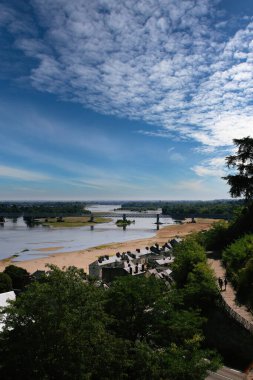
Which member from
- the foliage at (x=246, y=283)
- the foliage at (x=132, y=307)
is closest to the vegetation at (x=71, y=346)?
the foliage at (x=132, y=307)

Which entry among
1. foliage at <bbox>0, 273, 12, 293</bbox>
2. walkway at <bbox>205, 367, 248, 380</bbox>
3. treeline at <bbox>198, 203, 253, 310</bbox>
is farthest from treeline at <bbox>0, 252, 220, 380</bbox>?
foliage at <bbox>0, 273, 12, 293</bbox>

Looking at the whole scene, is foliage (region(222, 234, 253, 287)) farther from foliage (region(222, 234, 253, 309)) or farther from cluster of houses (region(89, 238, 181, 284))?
cluster of houses (region(89, 238, 181, 284))

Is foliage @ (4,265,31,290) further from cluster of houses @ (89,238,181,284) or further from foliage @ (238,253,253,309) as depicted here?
foliage @ (238,253,253,309)

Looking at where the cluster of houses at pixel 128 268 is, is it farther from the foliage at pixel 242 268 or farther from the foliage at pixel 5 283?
the foliage at pixel 242 268

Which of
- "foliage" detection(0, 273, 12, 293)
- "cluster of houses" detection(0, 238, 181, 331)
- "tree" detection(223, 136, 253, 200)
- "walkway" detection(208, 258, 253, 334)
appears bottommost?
"foliage" detection(0, 273, 12, 293)

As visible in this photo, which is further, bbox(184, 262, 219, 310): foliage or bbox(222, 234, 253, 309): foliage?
bbox(184, 262, 219, 310): foliage

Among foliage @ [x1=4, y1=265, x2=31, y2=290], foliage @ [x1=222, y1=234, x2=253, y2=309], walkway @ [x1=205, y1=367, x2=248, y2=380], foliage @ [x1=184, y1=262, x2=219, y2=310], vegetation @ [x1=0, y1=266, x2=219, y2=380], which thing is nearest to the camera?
vegetation @ [x1=0, y1=266, x2=219, y2=380]

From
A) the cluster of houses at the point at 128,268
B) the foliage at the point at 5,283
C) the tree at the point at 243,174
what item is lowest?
the foliage at the point at 5,283

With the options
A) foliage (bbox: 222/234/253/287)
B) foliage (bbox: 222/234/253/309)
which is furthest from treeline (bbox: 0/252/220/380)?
foliage (bbox: 222/234/253/287)

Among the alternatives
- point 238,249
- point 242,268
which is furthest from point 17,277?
point 242,268

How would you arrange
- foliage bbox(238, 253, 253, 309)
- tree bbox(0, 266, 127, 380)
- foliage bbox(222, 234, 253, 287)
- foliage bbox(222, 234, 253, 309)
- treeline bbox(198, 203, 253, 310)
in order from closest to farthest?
tree bbox(0, 266, 127, 380)
foliage bbox(238, 253, 253, 309)
foliage bbox(222, 234, 253, 309)
treeline bbox(198, 203, 253, 310)
foliage bbox(222, 234, 253, 287)

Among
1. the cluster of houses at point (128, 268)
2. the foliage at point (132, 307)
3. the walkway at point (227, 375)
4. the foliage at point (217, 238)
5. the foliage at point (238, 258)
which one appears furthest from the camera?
the foliage at point (217, 238)

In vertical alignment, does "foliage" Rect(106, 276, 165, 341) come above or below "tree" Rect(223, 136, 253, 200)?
below
